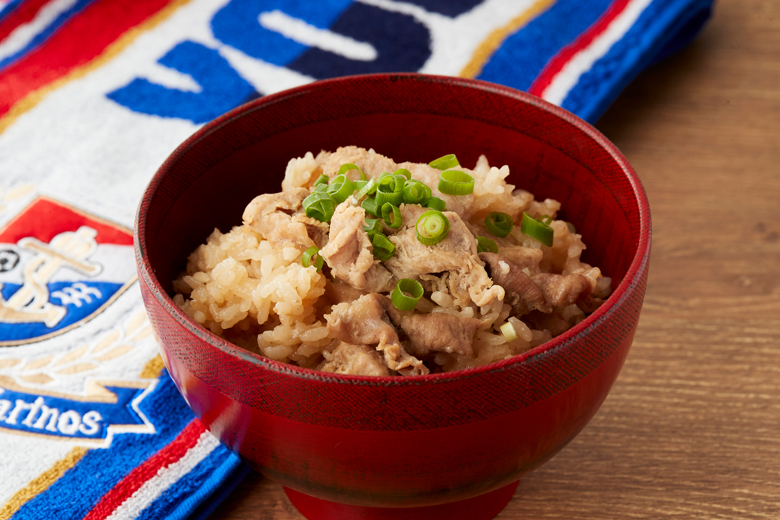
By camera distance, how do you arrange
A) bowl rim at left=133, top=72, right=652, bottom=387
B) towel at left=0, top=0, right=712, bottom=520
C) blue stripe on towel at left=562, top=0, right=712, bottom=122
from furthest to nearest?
blue stripe on towel at left=562, top=0, right=712, bottom=122
towel at left=0, top=0, right=712, bottom=520
bowl rim at left=133, top=72, right=652, bottom=387

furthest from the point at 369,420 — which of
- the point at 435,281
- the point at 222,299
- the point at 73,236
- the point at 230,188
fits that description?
the point at 73,236

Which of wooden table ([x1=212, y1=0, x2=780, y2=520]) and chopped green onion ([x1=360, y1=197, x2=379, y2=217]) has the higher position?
chopped green onion ([x1=360, y1=197, x2=379, y2=217])

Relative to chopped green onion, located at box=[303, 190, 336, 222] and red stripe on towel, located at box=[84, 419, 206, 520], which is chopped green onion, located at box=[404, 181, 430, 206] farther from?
red stripe on towel, located at box=[84, 419, 206, 520]

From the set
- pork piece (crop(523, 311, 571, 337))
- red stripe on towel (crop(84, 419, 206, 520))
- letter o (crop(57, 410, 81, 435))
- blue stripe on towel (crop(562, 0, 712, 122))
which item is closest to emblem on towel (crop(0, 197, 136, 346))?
letter o (crop(57, 410, 81, 435))

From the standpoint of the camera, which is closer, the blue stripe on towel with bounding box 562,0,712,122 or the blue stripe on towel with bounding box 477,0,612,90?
the blue stripe on towel with bounding box 562,0,712,122

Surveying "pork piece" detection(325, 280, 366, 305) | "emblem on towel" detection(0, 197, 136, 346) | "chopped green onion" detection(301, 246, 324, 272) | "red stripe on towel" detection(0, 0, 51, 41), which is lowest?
"emblem on towel" detection(0, 197, 136, 346)

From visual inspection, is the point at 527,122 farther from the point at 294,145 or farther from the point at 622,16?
the point at 622,16

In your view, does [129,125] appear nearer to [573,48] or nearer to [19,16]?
[19,16]

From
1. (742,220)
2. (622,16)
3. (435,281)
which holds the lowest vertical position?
(742,220)
